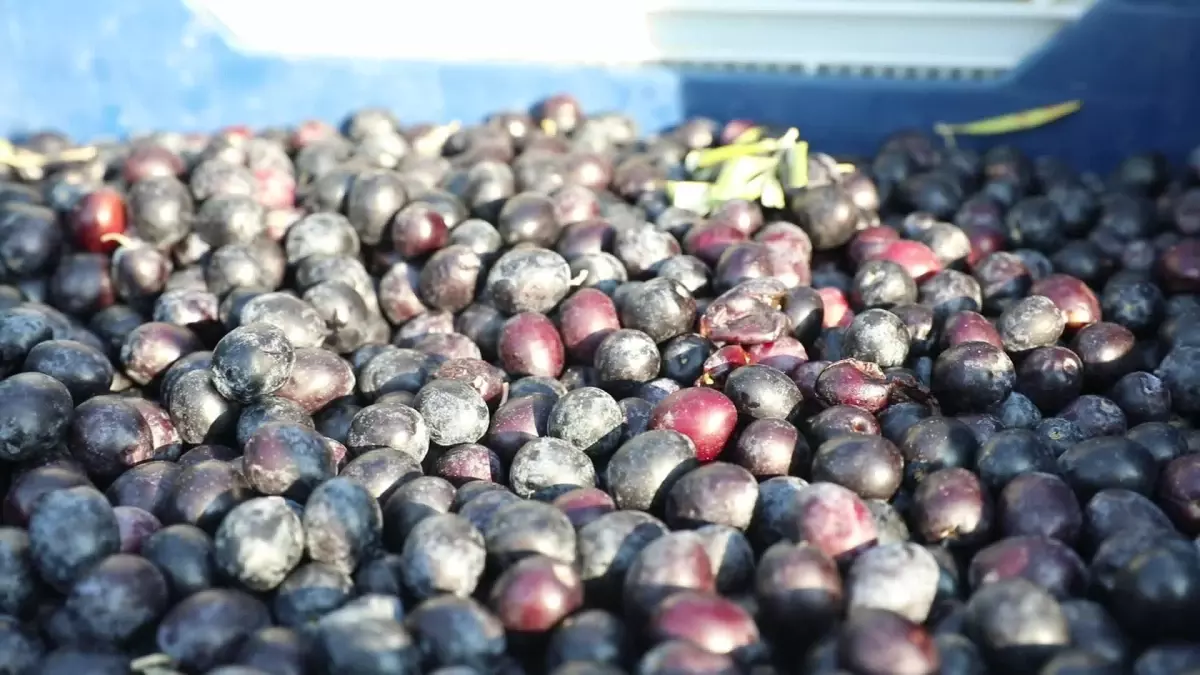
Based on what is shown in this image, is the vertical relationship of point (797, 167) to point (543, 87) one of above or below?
below

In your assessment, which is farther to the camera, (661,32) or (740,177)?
(661,32)

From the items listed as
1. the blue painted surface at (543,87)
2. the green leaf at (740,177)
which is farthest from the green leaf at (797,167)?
the blue painted surface at (543,87)

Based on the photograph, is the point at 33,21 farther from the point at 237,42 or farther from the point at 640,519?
the point at 640,519

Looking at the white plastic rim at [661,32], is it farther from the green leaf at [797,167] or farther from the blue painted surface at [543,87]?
the green leaf at [797,167]

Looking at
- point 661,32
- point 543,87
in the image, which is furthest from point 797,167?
point 543,87

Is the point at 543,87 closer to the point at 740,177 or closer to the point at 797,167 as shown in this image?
the point at 740,177

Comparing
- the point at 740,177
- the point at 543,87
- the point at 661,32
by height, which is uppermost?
the point at 661,32
